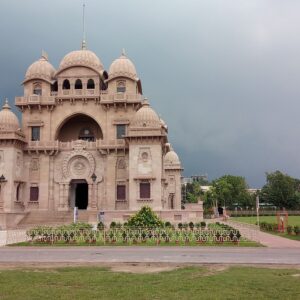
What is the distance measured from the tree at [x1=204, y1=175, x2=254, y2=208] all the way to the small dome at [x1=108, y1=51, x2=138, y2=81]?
53643 mm

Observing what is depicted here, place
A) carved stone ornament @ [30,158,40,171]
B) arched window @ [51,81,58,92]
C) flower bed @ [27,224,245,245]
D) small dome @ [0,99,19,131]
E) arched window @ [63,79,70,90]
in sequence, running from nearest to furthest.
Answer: flower bed @ [27,224,245,245] < small dome @ [0,99,19,131] < carved stone ornament @ [30,158,40,171] < arched window @ [63,79,70,90] < arched window @ [51,81,58,92]

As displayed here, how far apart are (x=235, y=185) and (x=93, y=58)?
64100 millimetres

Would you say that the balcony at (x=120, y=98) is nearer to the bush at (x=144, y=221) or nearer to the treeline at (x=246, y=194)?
the bush at (x=144, y=221)

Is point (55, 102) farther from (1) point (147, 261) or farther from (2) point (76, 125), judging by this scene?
(1) point (147, 261)

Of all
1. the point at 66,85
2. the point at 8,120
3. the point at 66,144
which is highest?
the point at 66,85

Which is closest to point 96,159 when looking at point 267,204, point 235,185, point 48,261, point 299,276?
point 48,261

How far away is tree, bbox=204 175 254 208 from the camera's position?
98125mm

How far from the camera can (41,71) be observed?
160 ft

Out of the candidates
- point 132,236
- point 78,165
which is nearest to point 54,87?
point 78,165

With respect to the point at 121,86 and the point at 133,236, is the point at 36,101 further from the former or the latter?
the point at 133,236

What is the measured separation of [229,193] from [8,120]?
65824 mm

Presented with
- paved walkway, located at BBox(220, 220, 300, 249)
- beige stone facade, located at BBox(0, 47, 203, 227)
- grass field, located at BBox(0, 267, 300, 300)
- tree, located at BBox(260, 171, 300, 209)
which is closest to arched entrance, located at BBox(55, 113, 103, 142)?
beige stone facade, located at BBox(0, 47, 203, 227)

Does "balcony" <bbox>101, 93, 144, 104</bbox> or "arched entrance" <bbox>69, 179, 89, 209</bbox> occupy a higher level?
"balcony" <bbox>101, 93, 144, 104</bbox>

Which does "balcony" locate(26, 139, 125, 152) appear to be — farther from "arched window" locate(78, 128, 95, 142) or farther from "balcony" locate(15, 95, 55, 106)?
"balcony" locate(15, 95, 55, 106)
